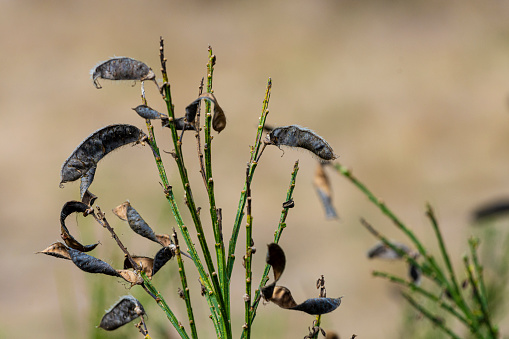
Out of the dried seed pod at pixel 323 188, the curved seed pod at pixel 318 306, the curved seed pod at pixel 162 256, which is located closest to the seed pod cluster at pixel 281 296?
the curved seed pod at pixel 318 306

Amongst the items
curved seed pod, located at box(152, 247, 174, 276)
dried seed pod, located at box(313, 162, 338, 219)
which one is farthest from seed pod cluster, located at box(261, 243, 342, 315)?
dried seed pod, located at box(313, 162, 338, 219)

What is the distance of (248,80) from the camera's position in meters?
4.29

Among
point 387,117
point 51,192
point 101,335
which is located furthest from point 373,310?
point 101,335

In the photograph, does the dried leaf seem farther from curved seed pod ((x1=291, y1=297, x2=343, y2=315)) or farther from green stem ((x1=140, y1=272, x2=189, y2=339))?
curved seed pod ((x1=291, y1=297, x2=343, y2=315))

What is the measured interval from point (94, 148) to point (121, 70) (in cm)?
7

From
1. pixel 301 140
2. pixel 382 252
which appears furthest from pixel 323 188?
pixel 301 140

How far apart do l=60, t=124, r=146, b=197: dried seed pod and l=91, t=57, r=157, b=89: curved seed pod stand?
0.14ft

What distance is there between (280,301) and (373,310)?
11.2 ft

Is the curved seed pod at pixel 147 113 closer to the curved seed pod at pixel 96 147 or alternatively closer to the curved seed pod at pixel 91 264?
the curved seed pod at pixel 96 147

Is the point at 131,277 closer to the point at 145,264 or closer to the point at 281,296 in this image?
the point at 145,264

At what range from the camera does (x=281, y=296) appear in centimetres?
49

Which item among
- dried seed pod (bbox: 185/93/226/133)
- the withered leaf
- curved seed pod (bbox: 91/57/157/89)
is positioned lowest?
the withered leaf

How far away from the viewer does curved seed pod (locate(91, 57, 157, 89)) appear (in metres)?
0.55

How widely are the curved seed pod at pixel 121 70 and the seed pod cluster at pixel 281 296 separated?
19 cm
